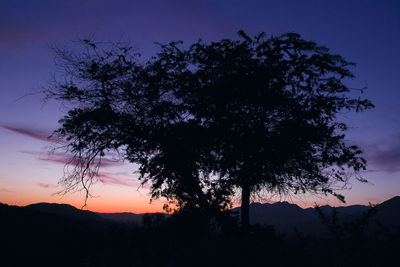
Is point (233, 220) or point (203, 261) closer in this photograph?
point (203, 261)

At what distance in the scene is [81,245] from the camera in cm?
1032

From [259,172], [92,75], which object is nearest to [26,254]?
[92,75]

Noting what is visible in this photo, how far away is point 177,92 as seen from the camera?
12633 millimetres

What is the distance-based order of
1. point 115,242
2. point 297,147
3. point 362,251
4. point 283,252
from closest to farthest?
point 362,251 < point 283,252 < point 115,242 < point 297,147

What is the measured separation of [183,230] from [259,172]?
4289 millimetres

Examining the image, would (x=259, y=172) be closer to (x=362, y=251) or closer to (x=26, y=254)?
(x=362, y=251)

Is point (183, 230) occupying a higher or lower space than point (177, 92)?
lower

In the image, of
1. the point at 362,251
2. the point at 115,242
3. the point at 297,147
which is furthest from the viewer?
the point at 297,147

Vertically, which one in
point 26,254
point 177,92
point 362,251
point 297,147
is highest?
point 177,92

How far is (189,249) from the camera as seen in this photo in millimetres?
7984

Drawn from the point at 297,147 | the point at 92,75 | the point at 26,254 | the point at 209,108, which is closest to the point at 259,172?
the point at 297,147

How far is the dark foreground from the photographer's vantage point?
474 centimetres

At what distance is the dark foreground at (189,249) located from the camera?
4740 mm

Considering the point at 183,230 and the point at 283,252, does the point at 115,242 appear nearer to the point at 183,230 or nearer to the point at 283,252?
the point at 183,230
